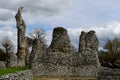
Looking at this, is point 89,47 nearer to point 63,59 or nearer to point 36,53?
point 63,59

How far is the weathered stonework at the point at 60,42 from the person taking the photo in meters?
37.8

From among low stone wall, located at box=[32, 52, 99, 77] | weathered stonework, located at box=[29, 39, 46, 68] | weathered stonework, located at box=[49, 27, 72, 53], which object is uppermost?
weathered stonework, located at box=[49, 27, 72, 53]

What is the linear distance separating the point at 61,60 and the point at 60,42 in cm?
212

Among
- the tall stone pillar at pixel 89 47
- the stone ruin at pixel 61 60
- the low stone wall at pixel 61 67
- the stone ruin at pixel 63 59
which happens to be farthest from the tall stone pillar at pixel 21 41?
the low stone wall at pixel 61 67

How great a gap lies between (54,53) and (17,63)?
1003cm

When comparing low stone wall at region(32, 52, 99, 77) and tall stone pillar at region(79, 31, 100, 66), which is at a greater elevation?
tall stone pillar at region(79, 31, 100, 66)

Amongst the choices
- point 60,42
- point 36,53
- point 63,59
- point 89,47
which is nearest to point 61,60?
point 63,59

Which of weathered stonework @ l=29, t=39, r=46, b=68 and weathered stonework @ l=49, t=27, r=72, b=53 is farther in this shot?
weathered stonework @ l=49, t=27, r=72, b=53

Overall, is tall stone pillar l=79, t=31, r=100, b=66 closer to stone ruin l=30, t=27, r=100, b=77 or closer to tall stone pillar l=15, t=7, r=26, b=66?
stone ruin l=30, t=27, r=100, b=77

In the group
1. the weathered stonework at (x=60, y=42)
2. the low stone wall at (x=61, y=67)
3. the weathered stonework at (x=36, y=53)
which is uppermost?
the weathered stonework at (x=60, y=42)

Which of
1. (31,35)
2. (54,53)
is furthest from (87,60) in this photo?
(31,35)

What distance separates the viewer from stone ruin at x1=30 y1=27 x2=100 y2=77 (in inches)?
1433

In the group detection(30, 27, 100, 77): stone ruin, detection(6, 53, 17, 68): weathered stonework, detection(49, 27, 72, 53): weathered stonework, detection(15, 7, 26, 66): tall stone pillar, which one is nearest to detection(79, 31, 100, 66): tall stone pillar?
detection(30, 27, 100, 77): stone ruin

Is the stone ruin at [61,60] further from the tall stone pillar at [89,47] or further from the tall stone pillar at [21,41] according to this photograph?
the tall stone pillar at [21,41]
